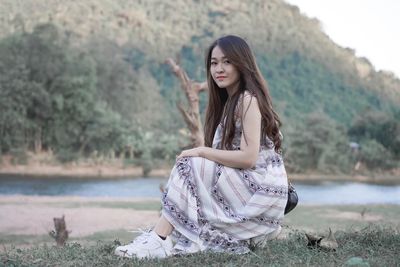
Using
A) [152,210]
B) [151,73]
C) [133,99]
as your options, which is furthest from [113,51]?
[152,210]

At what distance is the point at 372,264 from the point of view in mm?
2053

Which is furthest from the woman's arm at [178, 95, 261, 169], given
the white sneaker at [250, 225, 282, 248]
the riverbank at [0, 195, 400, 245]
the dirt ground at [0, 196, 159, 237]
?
the dirt ground at [0, 196, 159, 237]

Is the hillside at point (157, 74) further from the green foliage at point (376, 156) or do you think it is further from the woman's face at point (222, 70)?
the woman's face at point (222, 70)

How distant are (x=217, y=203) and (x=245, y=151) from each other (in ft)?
0.80

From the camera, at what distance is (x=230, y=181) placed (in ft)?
7.24

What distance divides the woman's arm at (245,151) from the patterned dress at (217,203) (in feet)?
0.09

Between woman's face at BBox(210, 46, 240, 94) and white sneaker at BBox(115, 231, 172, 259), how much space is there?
734mm

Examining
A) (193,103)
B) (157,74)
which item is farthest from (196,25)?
(193,103)

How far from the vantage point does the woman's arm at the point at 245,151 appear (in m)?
2.21

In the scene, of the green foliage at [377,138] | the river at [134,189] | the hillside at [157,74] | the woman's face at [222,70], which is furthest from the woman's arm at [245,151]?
the green foliage at [377,138]

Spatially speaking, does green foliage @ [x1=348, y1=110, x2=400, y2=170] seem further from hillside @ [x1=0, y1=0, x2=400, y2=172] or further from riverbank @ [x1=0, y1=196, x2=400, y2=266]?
riverbank @ [x1=0, y1=196, x2=400, y2=266]

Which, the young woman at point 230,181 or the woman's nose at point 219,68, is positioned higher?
the woman's nose at point 219,68

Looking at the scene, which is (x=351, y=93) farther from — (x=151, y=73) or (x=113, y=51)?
(x=113, y=51)

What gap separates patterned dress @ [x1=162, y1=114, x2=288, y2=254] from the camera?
216 centimetres
